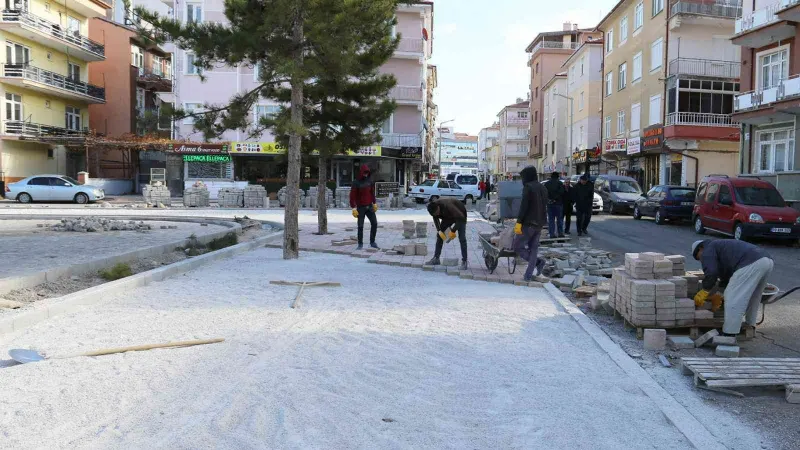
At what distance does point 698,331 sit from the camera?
671 centimetres

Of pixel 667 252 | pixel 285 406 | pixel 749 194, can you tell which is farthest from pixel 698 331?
pixel 749 194

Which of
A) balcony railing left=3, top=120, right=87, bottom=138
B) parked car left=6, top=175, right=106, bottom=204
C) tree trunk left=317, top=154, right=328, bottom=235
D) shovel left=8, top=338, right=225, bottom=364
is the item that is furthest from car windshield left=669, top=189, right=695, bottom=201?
balcony railing left=3, top=120, right=87, bottom=138

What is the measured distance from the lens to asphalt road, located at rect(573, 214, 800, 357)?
21.7ft

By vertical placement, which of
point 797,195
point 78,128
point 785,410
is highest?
point 78,128

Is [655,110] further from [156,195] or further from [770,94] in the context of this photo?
[156,195]

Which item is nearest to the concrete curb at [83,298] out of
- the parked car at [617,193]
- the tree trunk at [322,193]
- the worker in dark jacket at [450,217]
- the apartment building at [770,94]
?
the worker in dark jacket at [450,217]

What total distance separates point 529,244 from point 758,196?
12.2 m

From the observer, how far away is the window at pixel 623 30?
42.3 m

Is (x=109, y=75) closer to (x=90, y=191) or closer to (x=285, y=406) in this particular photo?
(x=90, y=191)

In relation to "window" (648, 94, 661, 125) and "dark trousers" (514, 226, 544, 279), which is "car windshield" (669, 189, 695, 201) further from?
"dark trousers" (514, 226, 544, 279)

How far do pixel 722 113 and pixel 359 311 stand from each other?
108ft

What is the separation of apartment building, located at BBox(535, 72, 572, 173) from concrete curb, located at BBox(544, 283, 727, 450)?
165ft

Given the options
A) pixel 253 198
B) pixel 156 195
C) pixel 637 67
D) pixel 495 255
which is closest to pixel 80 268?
pixel 495 255

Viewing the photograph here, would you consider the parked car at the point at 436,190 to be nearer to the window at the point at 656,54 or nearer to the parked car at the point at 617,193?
the parked car at the point at 617,193
